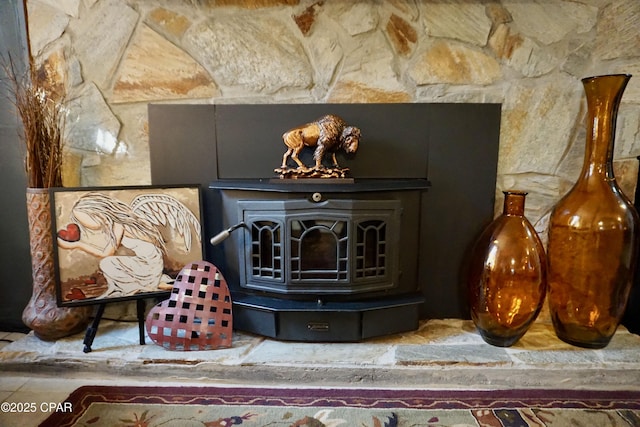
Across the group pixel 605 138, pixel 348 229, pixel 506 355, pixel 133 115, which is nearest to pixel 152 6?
pixel 133 115

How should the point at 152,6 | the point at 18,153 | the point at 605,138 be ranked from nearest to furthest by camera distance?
the point at 605,138, the point at 152,6, the point at 18,153

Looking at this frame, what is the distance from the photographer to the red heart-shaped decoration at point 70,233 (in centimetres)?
146

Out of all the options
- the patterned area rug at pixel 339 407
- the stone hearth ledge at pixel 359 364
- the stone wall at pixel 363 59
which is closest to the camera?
the patterned area rug at pixel 339 407

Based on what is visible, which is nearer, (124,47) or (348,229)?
(348,229)

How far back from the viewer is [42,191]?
147 centimetres

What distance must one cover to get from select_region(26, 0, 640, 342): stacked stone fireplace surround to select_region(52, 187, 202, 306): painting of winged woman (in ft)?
0.84

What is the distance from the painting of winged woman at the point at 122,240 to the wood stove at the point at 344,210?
12cm

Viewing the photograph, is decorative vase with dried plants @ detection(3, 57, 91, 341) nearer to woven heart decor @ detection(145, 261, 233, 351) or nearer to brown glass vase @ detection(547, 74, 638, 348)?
woven heart decor @ detection(145, 261, 233, 351)

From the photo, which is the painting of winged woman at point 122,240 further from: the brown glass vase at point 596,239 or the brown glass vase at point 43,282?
the brown glass vase at point 596,239

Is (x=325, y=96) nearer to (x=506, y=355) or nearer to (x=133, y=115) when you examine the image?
(x=133, y=115)

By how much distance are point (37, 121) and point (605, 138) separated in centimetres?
218

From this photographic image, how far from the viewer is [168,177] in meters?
1.66

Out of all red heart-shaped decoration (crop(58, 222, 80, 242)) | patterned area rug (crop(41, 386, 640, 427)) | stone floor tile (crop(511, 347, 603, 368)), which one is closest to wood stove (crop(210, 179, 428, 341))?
patterned area rug (crop(41, 386, 640, 427))

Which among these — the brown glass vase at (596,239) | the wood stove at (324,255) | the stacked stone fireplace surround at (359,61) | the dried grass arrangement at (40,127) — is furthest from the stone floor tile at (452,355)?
the dried grass arrangement at (40,127)
